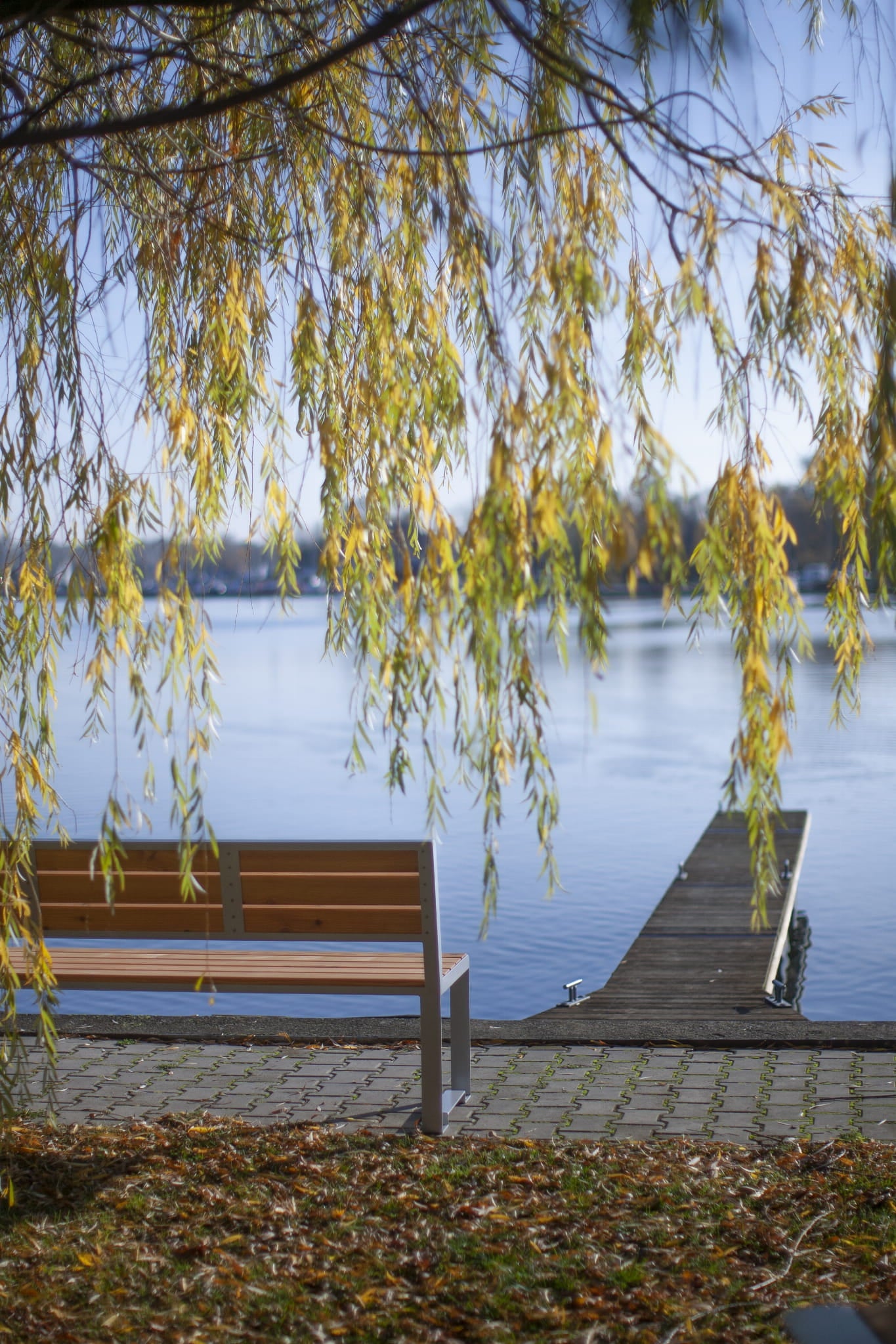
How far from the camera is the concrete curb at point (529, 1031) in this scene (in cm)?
570

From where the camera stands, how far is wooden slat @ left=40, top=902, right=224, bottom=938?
4.87m

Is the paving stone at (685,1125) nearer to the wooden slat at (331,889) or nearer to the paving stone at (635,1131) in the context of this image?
the paving stone at (635,1131)

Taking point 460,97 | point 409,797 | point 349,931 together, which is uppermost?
point 460,97

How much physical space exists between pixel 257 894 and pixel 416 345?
7.14 ft

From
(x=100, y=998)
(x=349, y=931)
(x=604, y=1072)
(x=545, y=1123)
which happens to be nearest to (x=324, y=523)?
(x=349, y=931)

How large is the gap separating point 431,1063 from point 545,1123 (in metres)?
0.49

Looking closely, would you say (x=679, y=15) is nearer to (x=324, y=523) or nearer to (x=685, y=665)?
(x=324, y=523)

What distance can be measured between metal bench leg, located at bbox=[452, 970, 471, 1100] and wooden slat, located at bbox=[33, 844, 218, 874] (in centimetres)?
112

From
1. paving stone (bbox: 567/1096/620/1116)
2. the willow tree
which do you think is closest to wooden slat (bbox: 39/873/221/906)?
the willow tree

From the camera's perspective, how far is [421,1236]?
153 inches

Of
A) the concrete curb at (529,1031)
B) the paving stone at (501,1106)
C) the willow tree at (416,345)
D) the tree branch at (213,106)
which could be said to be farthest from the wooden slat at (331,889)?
the tree branch at (213,106)

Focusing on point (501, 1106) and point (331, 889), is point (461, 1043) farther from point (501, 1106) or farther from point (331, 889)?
point (331, 889)

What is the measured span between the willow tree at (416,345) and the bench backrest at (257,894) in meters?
1.15

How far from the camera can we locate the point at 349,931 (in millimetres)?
4766
